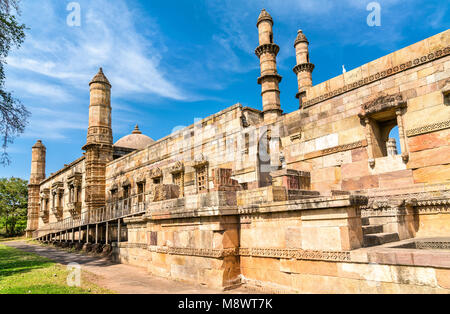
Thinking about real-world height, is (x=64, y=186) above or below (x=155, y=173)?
above

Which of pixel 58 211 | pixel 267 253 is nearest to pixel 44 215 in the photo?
pixel 58 211

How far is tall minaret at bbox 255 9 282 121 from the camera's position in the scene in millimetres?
15117

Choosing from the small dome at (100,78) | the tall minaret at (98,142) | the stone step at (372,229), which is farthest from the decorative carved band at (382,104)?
the small dome at (100,78)

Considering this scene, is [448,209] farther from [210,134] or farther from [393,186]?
[210,134]

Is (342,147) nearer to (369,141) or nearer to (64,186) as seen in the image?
(369,141)

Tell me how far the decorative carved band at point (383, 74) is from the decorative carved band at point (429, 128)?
1542 mm

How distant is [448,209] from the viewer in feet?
20.5

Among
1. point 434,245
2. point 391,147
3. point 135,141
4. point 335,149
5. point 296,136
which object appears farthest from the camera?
point 135,141

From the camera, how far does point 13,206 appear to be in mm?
38781

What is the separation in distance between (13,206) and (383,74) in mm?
44329

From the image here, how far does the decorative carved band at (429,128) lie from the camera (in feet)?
22.1
